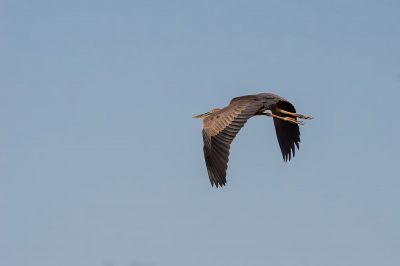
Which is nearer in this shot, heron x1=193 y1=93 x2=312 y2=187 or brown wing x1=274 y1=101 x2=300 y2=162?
heron x1=193 y1=93 x2=312 y2=187

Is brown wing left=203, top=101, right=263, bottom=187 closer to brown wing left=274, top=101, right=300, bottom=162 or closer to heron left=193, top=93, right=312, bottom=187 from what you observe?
heron left=193, top=93, right=312, bottom=187

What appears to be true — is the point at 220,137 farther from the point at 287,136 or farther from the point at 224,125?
the point at 287,136

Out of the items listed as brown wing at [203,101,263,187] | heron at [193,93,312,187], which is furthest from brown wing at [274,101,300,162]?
brown wing at [203,101,263,187]

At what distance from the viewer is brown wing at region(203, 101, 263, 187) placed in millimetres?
27016

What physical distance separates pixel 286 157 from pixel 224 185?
295 inches

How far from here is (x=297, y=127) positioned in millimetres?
33844

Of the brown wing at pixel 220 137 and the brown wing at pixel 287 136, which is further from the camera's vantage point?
the brown wing at pixel 287 136

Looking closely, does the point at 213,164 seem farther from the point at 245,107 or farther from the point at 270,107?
the point at 270,107

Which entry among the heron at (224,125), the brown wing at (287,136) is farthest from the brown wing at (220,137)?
the brown wing at (287,136)

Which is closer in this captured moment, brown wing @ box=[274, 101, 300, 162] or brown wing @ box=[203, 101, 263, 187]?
brown wing @ box=[203, 101, 263, 187]

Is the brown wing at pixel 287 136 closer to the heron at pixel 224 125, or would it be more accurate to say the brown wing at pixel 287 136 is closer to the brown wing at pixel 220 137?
the heron at pixel 224 125

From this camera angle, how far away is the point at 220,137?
27.2m

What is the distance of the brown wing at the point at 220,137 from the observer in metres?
27.0

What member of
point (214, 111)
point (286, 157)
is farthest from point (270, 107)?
point (286, 157)
